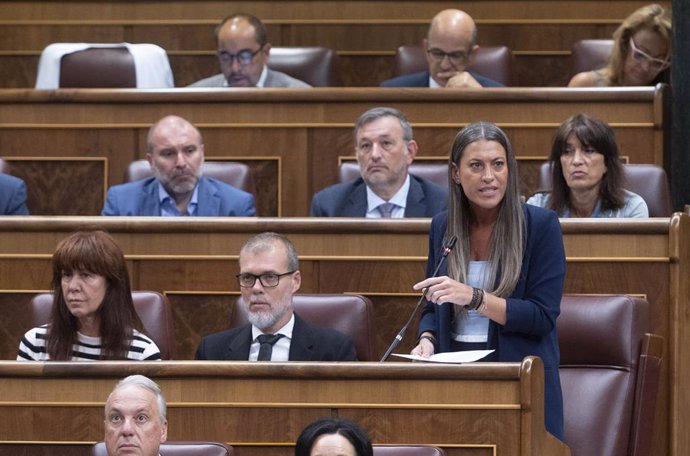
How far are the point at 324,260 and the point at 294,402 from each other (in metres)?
0.49

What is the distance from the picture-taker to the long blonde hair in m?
1.69

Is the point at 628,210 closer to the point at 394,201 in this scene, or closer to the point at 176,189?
the point at 394,201

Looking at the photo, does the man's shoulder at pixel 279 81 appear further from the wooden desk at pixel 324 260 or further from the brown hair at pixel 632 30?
the wooden desk at pixel 324 260

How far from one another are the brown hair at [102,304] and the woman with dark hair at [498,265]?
1.32ft

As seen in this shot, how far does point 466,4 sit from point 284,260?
159 cm

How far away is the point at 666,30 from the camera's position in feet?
8.94

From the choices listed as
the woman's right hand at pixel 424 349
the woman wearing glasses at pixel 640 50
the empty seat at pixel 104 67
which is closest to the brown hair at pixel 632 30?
the woman wearing glasses at pixel 640 50

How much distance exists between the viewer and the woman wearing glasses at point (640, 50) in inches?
107

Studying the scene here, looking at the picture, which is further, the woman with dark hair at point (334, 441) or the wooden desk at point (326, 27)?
the wooden desk at point (326, 27)

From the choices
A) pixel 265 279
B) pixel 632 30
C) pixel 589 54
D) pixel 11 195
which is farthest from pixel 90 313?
pixel 589 54

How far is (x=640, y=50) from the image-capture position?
2750mm

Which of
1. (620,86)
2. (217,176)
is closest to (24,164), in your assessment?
(217,176)

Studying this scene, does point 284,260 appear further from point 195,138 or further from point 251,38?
point 251,38

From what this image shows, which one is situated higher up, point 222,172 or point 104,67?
point 104,67
